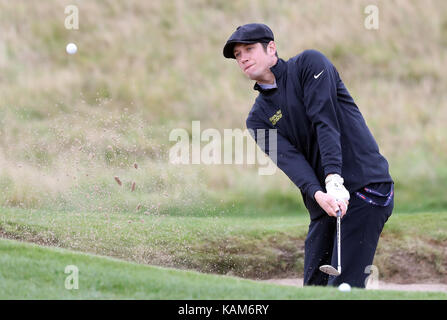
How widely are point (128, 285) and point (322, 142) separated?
4.45 feet

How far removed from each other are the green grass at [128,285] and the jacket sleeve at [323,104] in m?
0.72

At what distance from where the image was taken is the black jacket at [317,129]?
4.40 metres

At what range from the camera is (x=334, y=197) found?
4.25m

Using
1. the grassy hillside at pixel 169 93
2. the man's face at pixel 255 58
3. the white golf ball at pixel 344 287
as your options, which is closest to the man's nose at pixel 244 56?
the man's face at pixel 255 58

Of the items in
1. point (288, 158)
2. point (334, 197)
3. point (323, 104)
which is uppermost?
point (323, 104)

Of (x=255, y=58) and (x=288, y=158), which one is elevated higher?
(x=255, y=58)

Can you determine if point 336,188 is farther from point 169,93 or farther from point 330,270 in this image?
point 169,93

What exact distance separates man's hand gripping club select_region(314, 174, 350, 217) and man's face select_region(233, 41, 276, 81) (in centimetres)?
79

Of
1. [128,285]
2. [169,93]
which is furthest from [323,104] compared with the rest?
[169,93]

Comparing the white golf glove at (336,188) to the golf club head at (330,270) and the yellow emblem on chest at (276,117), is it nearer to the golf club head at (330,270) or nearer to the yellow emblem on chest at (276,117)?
the golf club head at (330,270)

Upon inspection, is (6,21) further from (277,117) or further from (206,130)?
(277,117)

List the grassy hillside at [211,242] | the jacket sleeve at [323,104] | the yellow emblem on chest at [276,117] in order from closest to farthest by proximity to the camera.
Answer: the jacket sleeve at [323,104] → the yellow emblem on chest at [276,117] → the grassy hillside at [211,242]
